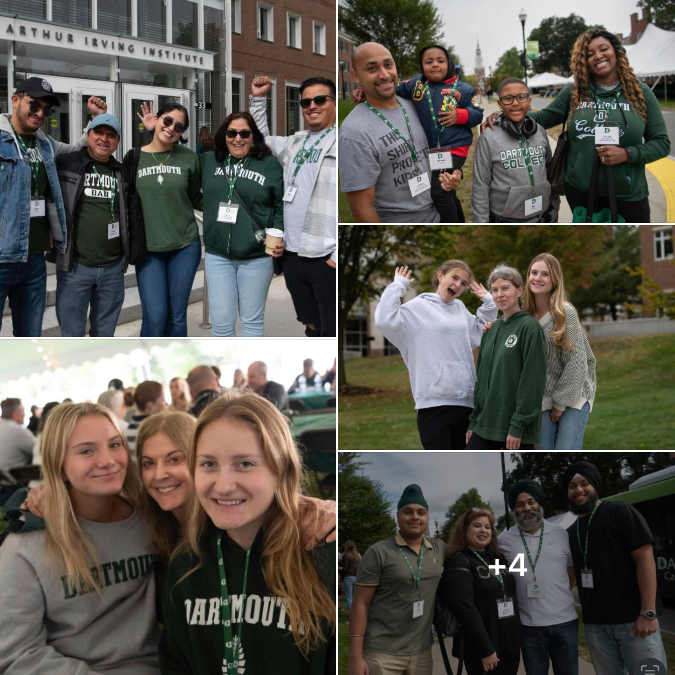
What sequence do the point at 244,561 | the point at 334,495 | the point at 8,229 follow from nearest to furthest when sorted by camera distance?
1. the point at 244,561
2. the point at 8,229
3. the point at 334,495

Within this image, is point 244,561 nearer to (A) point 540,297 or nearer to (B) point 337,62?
(A) point 540,297

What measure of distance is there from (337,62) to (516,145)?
94 centimetres

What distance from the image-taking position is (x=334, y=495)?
3.48 metres

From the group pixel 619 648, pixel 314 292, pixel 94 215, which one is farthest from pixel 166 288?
pixel 619 648

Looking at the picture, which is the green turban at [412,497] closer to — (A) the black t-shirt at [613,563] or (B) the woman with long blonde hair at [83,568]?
(A) the black t-shirt at [613,563]

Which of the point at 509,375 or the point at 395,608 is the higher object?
the point at 509,375

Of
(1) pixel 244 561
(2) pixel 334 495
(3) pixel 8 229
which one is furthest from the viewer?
(2) pixel 334 495

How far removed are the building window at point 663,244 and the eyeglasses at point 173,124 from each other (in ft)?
7.72

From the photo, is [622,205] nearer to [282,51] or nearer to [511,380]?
[511,380]

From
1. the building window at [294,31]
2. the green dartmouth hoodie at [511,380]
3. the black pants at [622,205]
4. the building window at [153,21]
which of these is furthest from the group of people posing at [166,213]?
the black pants at [622,205]

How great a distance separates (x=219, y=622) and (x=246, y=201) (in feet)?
5.92

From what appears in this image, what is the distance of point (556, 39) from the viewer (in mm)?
3557

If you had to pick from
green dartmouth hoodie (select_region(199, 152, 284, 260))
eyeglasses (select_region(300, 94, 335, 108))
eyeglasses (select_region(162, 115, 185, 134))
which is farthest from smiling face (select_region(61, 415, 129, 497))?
eyeglasses (select_region(300, 94, 335, 108))

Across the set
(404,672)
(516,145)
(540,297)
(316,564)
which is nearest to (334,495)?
(316,564)
